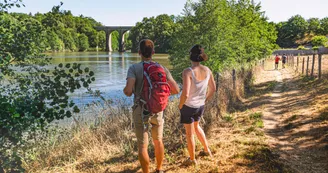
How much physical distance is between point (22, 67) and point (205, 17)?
11.0 m

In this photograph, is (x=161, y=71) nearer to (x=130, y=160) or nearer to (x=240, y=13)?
(x=130, y=160)

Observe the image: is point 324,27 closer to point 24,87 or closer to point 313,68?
point 313,68

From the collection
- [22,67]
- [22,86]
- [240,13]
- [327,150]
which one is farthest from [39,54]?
[240,13]

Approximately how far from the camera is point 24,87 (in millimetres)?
4691

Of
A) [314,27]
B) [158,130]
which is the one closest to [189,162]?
[158,130]

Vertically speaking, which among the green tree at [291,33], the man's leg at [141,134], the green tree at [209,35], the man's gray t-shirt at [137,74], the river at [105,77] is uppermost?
the green tree at [291,33]

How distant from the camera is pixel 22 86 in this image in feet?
15.4

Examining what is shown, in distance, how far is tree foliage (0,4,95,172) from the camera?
423 cm

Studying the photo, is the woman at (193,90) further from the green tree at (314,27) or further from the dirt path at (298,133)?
the green tree at (314,27)

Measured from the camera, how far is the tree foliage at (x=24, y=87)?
13.9 feet

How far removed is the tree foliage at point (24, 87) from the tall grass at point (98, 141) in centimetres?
51

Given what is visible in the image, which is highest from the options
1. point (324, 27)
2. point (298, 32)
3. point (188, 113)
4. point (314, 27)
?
point (314, 27)

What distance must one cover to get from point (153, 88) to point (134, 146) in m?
2.40

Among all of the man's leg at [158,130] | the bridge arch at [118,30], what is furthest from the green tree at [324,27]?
the man's leg at [158,130]
